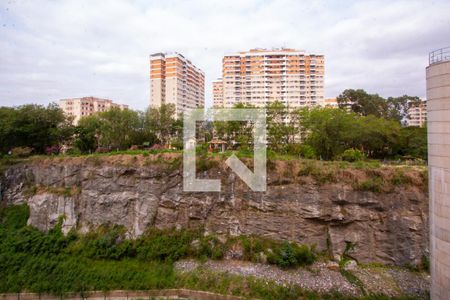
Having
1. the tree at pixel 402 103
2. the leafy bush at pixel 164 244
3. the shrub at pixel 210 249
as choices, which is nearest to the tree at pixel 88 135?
the leafy bush at pixel 164 244

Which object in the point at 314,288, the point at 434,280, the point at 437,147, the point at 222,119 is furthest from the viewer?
the point at 222,119

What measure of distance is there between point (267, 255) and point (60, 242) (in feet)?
33.6

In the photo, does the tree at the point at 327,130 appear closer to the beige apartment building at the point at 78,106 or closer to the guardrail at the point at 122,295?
the guardrail at the point at 122,295

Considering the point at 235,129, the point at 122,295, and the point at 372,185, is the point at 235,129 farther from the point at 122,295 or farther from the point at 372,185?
the point at 122,295

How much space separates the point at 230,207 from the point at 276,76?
23.5m

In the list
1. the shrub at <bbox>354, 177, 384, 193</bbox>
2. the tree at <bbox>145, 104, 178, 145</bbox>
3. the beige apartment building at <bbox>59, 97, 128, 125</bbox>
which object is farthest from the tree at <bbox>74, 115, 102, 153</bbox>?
the beige apartment building at <bbox>59, 97, 128, 125</bbox>

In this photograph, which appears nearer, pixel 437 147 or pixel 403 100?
pixel 437 147

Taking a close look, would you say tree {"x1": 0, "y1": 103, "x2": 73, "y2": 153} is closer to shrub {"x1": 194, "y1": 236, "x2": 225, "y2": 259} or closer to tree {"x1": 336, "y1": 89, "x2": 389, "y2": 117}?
shrub {"x1": 194, "y1": 236, "x2": 225, "y2": 259}

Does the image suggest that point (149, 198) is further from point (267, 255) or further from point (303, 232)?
point (303, 232)

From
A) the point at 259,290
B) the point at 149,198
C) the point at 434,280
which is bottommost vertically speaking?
the point at 259,290

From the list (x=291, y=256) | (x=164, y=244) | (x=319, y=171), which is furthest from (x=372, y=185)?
(x=164, y=244)

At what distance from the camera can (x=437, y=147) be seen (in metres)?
6.52

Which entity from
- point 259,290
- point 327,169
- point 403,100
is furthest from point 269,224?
point 403,100

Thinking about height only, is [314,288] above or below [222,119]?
below
